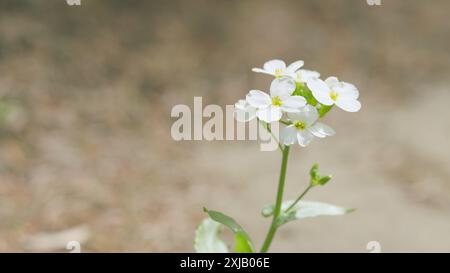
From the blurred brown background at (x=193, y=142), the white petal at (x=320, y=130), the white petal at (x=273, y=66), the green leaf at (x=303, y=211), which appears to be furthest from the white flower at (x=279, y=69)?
the blurred brown background at (x=193, y=142)

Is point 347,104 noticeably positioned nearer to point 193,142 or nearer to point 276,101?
point 276,101

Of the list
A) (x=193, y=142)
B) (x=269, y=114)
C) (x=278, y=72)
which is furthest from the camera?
(x=193, y=142)

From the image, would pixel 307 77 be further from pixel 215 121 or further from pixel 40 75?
pixel 40 75

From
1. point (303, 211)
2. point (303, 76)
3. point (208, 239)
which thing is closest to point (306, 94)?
point (303, 76)

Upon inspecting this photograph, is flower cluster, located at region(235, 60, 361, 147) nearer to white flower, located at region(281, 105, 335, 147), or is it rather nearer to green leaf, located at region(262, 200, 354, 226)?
white flower, located at region(281, 105, 335, 147)

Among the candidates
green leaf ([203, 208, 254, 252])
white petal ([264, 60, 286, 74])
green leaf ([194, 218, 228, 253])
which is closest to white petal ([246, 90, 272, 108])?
white petal ([264, 60, 286, 74])

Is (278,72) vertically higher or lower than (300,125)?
higher

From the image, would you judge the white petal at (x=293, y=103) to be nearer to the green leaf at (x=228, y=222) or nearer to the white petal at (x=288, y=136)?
the white petal at (x=288, y=136)
